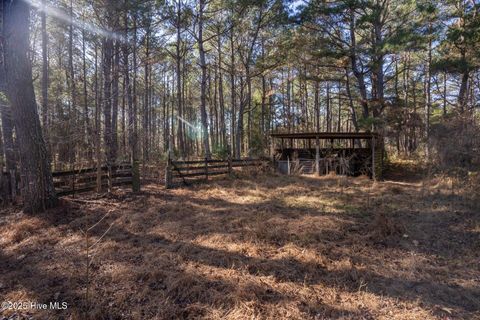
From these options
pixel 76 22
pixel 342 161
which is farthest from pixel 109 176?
pixel 342 161

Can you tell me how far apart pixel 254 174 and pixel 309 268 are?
878 cm

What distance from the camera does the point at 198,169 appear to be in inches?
426

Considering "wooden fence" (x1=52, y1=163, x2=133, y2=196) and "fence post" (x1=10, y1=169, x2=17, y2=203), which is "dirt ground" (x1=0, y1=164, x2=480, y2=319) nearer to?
"wooden fence" (x1=52, y1=163, x2=133, y2=196)

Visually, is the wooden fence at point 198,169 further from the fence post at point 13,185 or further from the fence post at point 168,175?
the fence post at point 13,185

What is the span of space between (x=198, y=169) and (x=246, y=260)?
23.8 feet

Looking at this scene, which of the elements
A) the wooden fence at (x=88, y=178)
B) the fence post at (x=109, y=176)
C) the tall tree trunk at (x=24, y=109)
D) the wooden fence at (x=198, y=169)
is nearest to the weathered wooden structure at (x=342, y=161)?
the wooden fence at (x=198, y=169)

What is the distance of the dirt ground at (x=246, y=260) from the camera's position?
295 cm

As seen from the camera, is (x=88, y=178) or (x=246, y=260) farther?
(x=88, y=178)

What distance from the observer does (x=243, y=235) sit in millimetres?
4816

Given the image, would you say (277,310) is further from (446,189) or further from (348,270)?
(446,189)

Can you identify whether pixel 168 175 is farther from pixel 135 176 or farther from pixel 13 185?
pixel 13 185

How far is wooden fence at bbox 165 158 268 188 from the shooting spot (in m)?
9.20

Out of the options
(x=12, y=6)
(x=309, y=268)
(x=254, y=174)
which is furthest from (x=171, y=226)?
(x=254, y=174)

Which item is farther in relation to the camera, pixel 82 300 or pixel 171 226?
pixel 171 226
